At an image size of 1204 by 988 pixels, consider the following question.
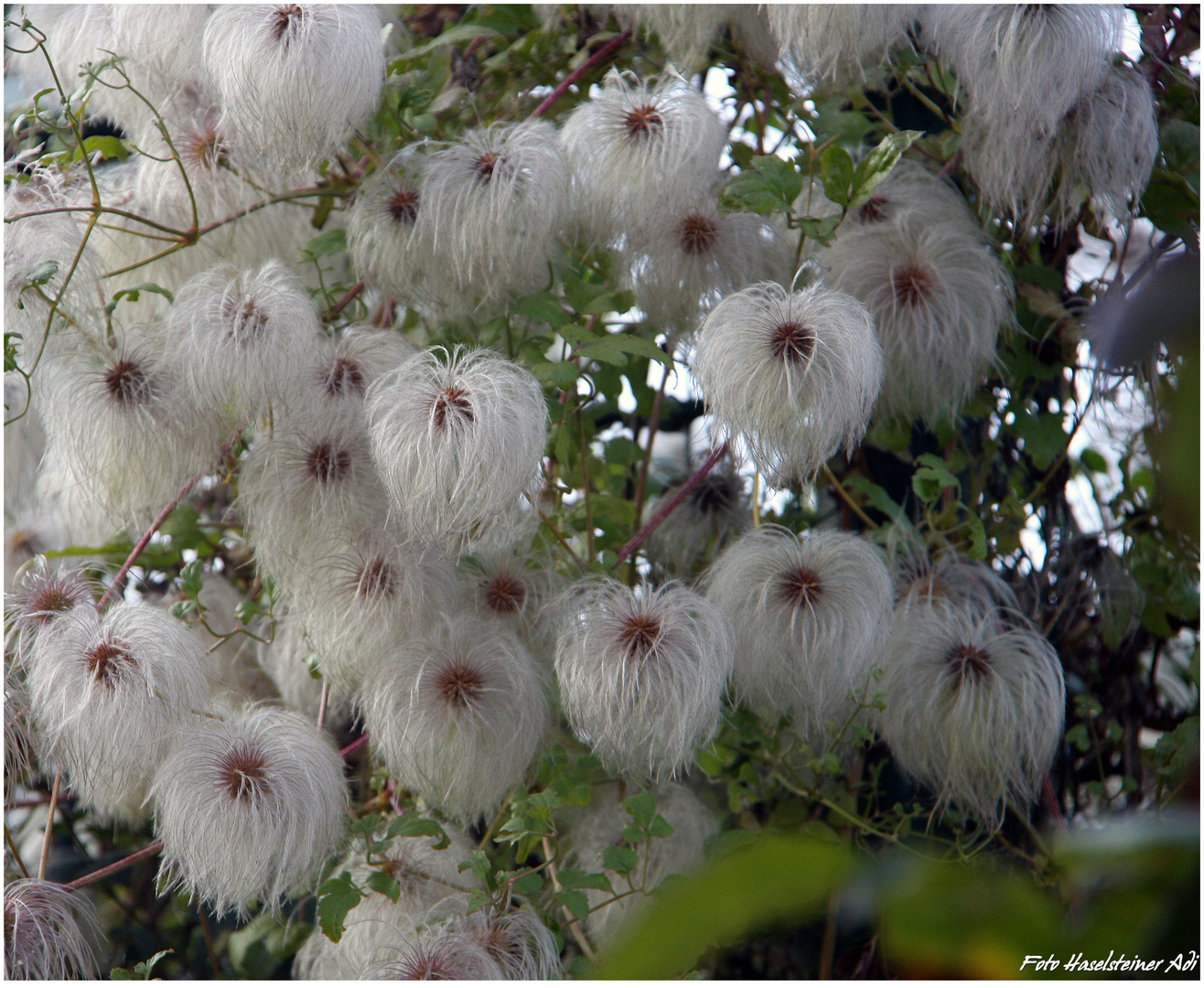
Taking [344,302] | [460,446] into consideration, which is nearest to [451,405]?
[460,446]

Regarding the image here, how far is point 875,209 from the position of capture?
44.3 inches

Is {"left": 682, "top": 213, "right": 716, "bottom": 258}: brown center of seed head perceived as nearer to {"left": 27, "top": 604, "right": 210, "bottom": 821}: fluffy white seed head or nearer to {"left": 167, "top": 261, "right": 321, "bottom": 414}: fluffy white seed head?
{"left": 167, "top": 261, "right": 321, "bottom": 414}: fluffy white seed head

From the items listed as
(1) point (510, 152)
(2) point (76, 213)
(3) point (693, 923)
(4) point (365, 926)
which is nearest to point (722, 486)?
(1) point (510, 152)

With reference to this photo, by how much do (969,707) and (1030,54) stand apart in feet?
1.97

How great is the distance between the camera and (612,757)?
92 centimetres

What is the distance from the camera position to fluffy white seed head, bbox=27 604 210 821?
0.90 metres

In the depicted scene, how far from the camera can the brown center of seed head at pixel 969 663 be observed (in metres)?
1.01

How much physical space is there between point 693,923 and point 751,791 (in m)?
0.97

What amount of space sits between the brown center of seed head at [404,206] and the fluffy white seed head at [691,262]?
0.20 metres

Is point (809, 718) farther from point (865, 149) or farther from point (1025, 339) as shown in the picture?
point (865, 149)

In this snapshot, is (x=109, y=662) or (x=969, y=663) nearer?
(x=109, y=662)

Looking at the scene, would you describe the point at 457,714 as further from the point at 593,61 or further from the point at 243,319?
the point at 593,61

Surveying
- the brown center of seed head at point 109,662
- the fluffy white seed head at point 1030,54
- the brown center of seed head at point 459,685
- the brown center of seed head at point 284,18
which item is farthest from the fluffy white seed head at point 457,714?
the fluffy white seed head at point 1030,54

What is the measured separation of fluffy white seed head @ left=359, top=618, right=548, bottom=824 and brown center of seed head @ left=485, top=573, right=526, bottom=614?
77mm
